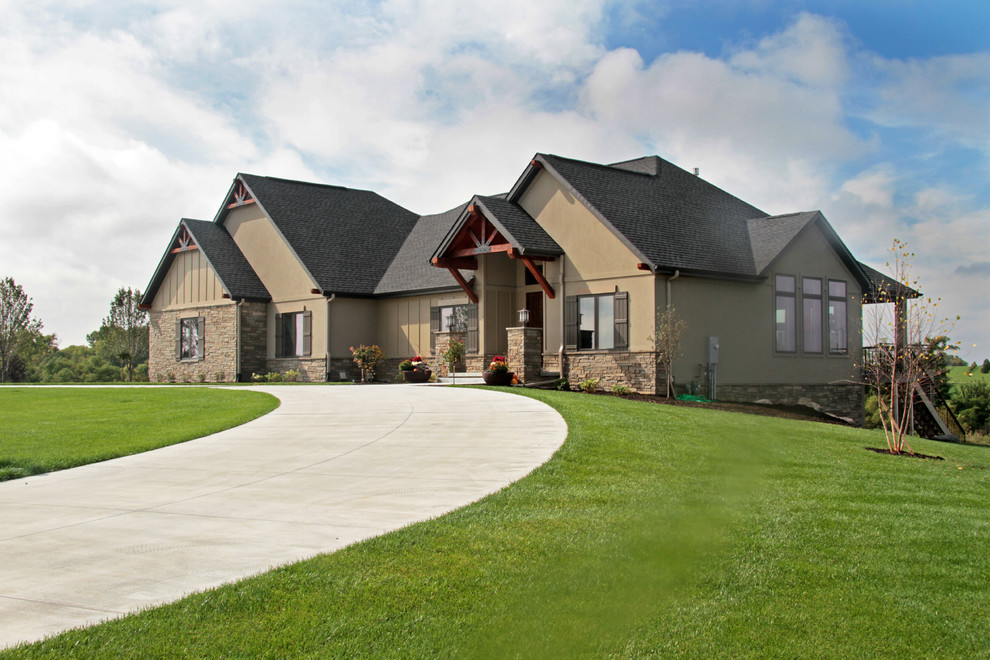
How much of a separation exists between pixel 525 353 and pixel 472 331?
3601mm

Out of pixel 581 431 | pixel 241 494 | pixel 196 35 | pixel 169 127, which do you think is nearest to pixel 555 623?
pixel 196 35

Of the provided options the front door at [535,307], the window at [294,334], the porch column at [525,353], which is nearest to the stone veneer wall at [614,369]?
the porch column at [525,353]

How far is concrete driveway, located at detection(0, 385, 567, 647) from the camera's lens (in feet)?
18.2

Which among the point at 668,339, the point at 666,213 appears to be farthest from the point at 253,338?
the point at 668,339

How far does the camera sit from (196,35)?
283 cm

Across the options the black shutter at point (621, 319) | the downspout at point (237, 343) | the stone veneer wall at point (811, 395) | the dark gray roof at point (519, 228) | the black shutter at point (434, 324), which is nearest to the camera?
the black shutter at point (621, 319)

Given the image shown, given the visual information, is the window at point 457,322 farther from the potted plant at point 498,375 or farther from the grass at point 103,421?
the grass at point 103,421

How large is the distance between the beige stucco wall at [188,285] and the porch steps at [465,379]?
11149 millimetres

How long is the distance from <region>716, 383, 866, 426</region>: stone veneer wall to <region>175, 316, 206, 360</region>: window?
2079 cm

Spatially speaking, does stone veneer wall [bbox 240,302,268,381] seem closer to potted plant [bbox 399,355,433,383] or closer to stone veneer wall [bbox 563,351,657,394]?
potted plant [bbox 399,355,433,383]

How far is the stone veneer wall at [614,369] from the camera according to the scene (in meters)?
21.4

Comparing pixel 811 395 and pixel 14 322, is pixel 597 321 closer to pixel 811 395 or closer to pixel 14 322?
pixel 811 395

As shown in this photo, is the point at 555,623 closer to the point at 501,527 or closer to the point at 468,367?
the point at 501,527

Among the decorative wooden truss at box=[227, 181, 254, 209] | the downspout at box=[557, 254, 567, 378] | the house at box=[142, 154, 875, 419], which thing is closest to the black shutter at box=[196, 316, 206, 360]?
the house at box=[142, 154, 875, 419]
